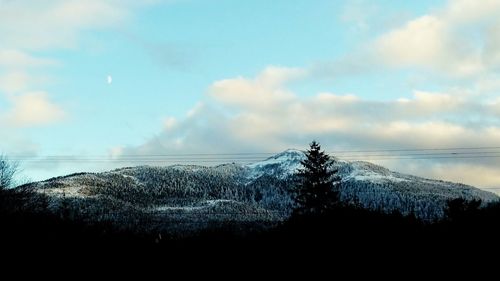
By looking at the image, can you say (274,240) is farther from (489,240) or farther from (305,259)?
(489,240)

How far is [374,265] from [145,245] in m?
11.7

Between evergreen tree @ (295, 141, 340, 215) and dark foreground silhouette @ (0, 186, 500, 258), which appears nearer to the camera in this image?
dark foreground silhouette @ (0, 186, 500, 258)

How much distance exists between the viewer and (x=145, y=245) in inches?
880

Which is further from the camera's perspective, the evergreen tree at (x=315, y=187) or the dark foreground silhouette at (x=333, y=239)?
the evergreen tree at (x=315, y=187)

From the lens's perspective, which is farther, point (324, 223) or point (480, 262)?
point (324, 223)

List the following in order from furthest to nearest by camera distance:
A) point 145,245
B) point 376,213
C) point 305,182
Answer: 1. point 305,182
2. point 145,245
3. point 376,213

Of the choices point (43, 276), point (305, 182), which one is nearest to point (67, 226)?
point (43, 276)

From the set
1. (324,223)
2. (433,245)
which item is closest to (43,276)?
(324,223)

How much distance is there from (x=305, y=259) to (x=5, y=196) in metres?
28.1

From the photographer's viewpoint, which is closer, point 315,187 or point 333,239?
point 333,239

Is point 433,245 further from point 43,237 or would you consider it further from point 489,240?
point 43,237

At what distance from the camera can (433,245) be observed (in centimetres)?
1348

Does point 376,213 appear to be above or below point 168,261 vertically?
above

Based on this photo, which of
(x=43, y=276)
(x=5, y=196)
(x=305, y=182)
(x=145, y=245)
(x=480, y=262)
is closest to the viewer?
(x=480, y=262)
